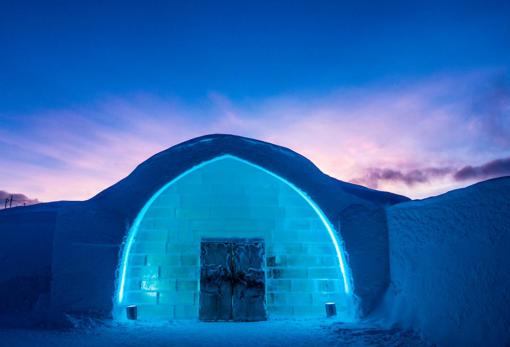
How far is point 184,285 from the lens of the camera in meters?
6.45

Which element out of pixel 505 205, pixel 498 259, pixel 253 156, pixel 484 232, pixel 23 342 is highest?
pixel 253 156

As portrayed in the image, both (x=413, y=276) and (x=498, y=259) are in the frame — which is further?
(x=413, y=276)

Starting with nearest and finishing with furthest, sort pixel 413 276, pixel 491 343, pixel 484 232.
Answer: pixel 491 343 < pixel 484 232 < pixel 413 276

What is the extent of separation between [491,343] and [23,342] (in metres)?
5.44

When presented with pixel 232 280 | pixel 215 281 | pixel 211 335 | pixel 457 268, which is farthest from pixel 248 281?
pixel 457 268

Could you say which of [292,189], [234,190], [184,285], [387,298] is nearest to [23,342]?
[184,285]

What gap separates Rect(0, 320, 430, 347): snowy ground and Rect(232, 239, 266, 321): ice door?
1.66 ft

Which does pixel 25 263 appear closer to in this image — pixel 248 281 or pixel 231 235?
pixel 231 235

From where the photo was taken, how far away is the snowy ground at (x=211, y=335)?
455 centimetres

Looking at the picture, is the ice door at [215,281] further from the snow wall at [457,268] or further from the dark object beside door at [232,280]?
the snow wall at [457,268]

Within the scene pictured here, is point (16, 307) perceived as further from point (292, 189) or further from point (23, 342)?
point (292, 189)

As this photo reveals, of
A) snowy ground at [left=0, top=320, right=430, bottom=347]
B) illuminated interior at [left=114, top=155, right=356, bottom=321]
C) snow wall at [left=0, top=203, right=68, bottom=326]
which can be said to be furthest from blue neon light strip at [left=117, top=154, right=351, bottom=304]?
snow wall at [left=0, top=203, right=68, bottom=326]

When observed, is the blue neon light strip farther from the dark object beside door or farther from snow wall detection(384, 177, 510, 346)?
the dark object beside door

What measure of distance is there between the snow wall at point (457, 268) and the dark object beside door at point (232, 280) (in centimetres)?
232
